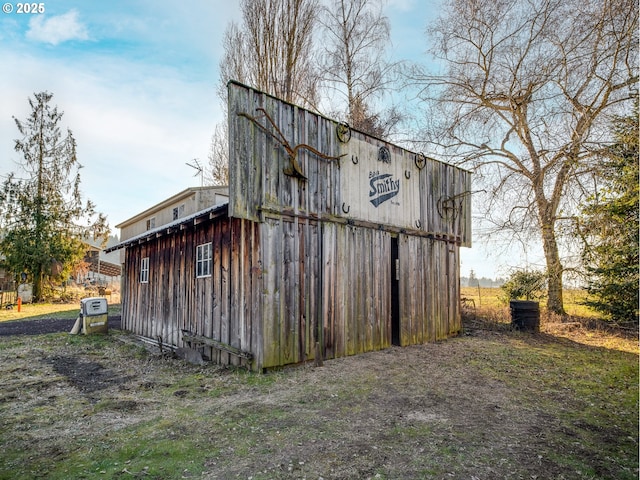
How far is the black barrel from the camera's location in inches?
428

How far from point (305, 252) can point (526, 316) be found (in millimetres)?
7753

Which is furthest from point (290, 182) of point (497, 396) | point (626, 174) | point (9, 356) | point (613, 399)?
point (626, 174)

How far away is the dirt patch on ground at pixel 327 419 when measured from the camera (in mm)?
3209

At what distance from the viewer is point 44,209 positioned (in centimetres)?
2109

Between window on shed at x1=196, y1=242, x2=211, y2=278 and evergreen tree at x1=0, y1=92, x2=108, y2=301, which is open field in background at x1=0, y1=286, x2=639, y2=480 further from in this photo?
evergreen tree at x1=0, y1=92, x2=108, y2=301

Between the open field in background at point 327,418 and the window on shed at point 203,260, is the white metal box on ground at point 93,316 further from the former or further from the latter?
the window on shed at point 203,260

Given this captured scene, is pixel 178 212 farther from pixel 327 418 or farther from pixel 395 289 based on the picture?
pixel 327 418

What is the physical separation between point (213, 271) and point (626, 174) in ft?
33.4

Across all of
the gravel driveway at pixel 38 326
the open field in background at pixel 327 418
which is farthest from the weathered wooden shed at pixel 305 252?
the gravel driveway at pixel 38 326

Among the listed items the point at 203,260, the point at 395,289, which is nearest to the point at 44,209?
the point at 203,260

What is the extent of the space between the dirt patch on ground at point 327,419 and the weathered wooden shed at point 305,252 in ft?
2.27

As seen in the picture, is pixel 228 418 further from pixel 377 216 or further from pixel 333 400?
pixel 377 216

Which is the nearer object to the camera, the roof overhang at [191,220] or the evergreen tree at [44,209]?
the roof overhang at [191,220]

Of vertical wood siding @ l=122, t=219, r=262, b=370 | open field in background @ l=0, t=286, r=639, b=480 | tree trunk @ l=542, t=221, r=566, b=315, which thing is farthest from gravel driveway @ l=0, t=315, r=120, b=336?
tree trunk @ l=542, t=221, r=566, b=315
